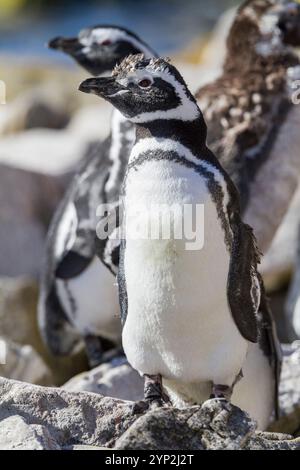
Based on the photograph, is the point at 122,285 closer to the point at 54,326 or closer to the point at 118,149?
the point at 118,149

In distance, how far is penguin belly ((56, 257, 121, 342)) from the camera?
3758 millimetres

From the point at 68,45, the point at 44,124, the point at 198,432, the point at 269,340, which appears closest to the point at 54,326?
the point at 68,45

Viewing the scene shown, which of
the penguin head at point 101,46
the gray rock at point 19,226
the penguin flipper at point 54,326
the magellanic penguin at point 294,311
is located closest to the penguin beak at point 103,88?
the penguin head at point 101,46

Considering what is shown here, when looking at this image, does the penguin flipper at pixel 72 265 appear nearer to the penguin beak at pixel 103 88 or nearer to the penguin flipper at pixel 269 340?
the penguin flipper at pixel 269 340

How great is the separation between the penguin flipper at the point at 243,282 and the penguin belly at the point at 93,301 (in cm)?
124

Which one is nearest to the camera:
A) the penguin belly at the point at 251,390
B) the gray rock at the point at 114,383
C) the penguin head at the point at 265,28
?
the penguin belly at the point at 251,390

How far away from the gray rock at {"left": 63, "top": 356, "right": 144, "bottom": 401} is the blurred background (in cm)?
35

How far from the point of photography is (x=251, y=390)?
A: 2.89m

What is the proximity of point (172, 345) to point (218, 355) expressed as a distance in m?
0.11

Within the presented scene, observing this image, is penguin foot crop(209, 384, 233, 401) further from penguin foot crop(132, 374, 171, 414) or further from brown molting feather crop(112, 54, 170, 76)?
brown molting feather crop(112, 54, 170, 76)

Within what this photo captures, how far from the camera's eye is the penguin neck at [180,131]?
2.37m

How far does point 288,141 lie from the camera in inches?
154

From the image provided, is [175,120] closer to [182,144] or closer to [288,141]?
[182,144]
